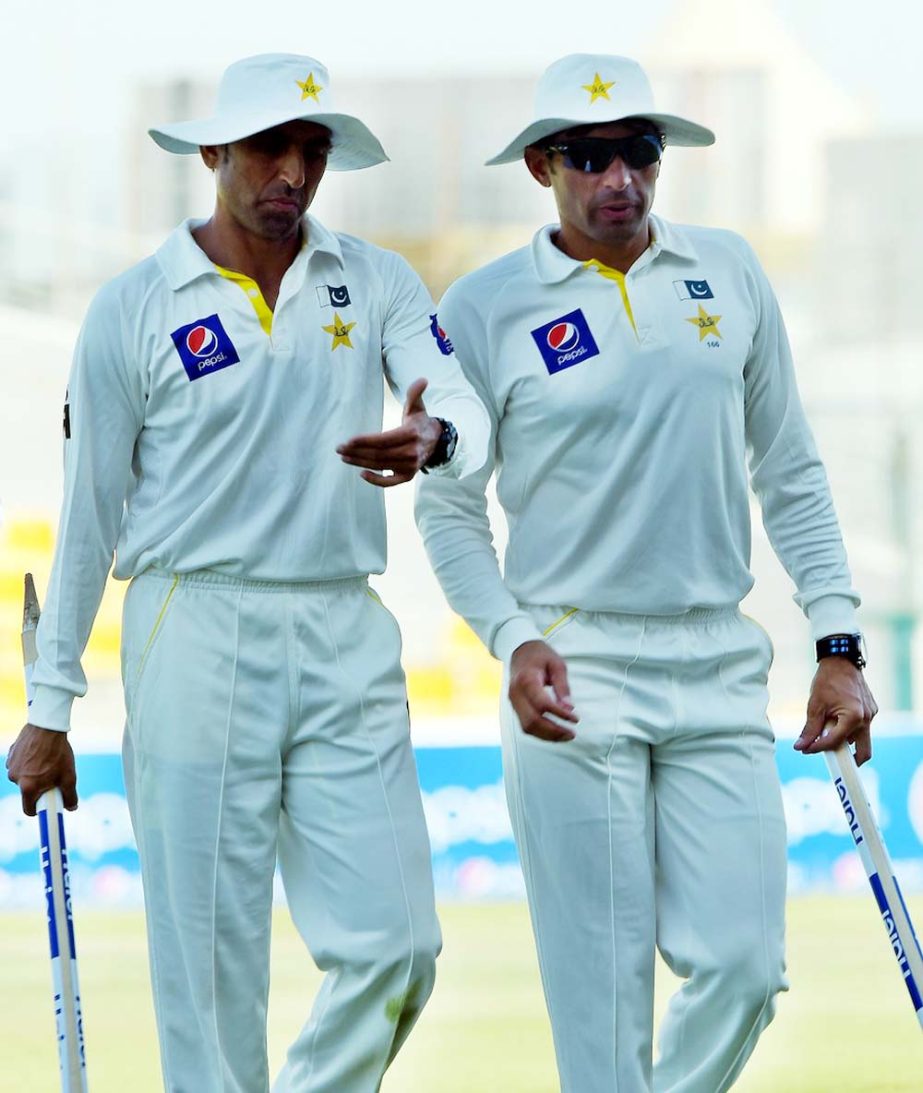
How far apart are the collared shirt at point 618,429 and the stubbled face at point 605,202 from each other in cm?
3

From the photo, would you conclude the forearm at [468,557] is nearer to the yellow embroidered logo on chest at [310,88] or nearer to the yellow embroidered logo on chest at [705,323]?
the yellow embroidered logo on chest at [705,323]

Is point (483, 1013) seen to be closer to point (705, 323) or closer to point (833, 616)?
point (833, 616)

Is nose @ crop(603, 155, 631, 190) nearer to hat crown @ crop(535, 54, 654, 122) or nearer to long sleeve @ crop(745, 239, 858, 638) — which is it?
hat crown @ crop(535, 54, 654, 122)

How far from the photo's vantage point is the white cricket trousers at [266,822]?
9.70 ft

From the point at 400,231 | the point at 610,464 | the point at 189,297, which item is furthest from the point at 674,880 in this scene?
the point at 400,231

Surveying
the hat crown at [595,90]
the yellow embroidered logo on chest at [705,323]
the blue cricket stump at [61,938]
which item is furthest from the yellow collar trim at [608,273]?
the blue cricket stump at [61,938]

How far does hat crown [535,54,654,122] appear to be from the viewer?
3.10 meters

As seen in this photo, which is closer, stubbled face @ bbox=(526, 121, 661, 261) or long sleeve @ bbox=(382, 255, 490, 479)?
long sleeve @ bbox=(382, 255, 490, 479)

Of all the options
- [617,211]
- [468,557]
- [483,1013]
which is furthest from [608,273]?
[483,1013]

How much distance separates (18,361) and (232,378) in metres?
8.71

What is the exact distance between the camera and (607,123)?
310 cm

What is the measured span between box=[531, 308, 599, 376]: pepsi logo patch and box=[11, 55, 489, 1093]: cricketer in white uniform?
0.17 metres

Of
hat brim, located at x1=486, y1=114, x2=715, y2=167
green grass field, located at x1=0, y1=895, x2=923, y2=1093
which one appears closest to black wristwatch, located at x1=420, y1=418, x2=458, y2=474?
hat brim, located at x1=486, y1=114, x2=715, y2=167

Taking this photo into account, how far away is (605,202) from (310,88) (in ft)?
1.51
